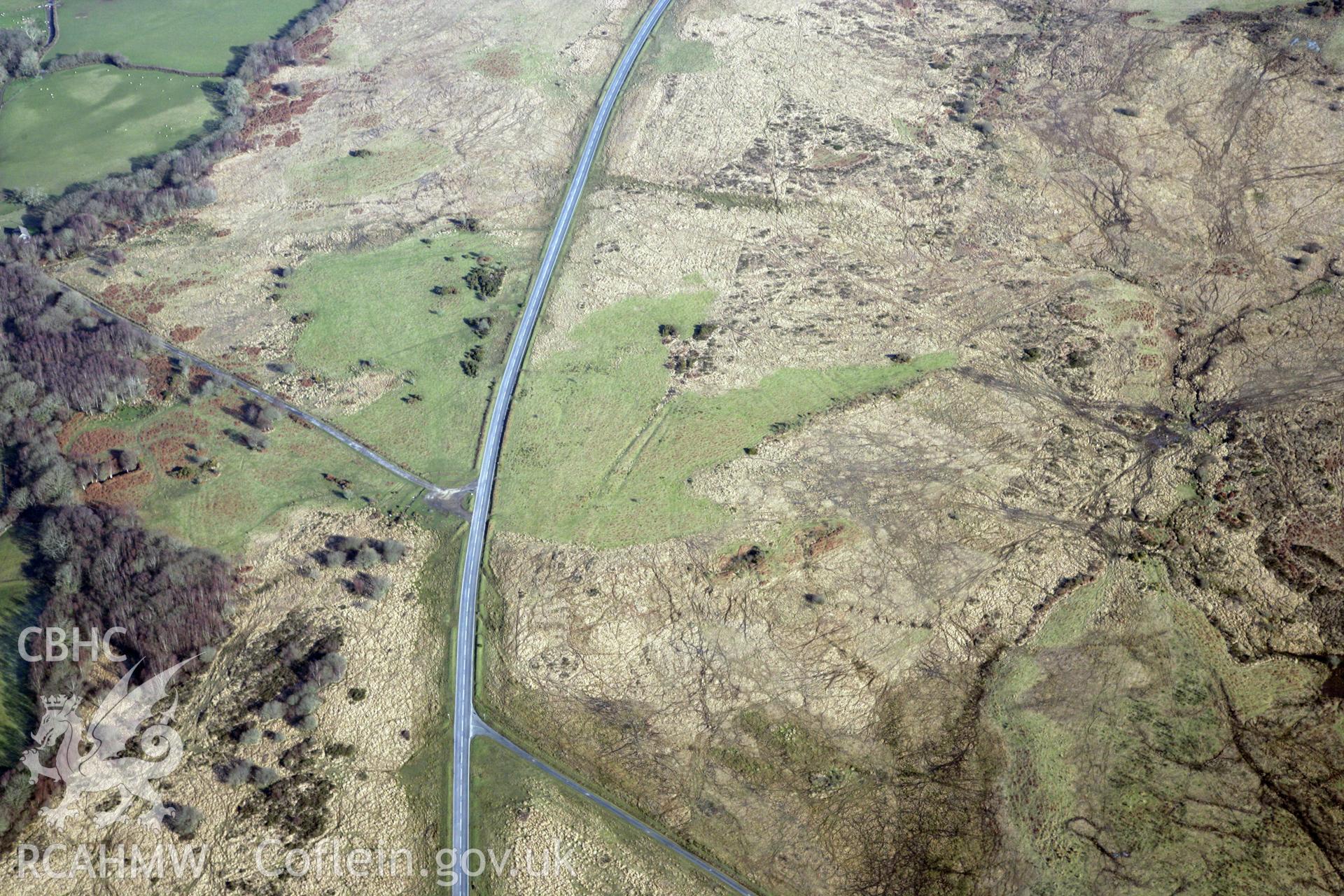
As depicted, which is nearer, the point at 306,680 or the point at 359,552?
the point at 306,680

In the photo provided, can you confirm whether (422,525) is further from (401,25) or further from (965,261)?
(401,25)

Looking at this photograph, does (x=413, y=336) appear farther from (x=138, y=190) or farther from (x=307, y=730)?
(x=138, y=190)

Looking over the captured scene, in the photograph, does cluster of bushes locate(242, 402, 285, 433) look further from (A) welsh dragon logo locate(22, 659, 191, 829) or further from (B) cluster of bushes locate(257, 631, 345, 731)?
(A) welsh dragon logo locate(22, 659, 191, 829)

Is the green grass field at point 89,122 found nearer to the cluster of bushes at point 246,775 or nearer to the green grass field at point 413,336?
the green grass field at point 413,336

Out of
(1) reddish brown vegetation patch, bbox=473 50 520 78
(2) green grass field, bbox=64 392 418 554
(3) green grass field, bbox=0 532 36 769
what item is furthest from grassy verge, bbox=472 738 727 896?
(1) reddish brown vegetation patch, bbox=473 50 520 78

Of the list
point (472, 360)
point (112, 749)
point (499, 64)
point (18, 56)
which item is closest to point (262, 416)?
point (472, 360)

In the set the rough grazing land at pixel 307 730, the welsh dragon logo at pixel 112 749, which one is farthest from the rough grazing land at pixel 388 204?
the welsh dragon logo at pixel 112 749

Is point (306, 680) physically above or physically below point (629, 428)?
below
